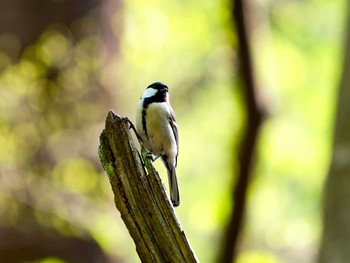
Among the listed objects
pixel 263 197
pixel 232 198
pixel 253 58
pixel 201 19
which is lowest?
pixel 232 198

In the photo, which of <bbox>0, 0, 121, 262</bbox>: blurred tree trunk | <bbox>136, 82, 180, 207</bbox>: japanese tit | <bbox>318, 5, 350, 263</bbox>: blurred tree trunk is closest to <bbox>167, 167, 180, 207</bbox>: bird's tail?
<bbox>136, 82, 180, 207</bbox>: japanese tit

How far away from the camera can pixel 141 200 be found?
2.21 m

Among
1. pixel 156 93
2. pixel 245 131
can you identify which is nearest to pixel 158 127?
pixel 156 93

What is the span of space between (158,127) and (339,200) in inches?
67.1

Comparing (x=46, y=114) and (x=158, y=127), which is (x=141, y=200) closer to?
(x=158, y=127)

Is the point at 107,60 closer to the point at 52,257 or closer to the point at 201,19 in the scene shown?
the point at 52,257

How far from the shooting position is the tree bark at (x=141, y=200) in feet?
7.23

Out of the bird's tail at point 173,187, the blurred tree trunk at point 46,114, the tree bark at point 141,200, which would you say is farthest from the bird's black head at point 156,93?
the blurred tree trunk at point 46,114

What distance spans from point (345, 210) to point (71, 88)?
245 centimetres

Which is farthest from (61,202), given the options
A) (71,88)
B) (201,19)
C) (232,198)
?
(201,19)

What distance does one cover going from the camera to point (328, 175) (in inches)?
A: 172

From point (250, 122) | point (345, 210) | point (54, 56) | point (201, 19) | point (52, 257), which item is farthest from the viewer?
point (201, 19)

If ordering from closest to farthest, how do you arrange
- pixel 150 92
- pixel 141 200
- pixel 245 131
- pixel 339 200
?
pixel 141 200 < pixel 150 92 < pixel 339 200 < pixel 245 131

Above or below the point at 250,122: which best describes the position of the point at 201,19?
above
